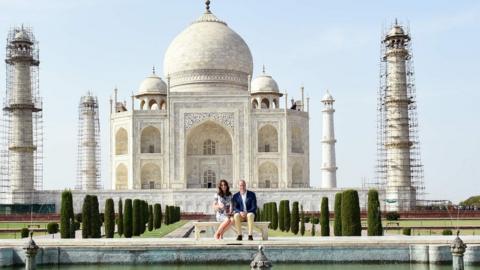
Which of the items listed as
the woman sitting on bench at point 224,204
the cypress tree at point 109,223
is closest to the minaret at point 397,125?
the cypress tree at point 109,223

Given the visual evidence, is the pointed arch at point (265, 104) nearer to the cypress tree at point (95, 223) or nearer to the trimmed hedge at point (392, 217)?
the trimmed hedge at point (392, 217)

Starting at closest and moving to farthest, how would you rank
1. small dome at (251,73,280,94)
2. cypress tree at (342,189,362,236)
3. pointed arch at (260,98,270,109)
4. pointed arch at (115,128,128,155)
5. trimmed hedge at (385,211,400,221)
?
cypress tree at (342,189,362,236) → trimmed hedge at (385,211,400,221) → pointed arch at (115,128,128,155) → small dome at (251,73,280,94) → pointed arch at (260,98,270,109)

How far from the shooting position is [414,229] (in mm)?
15750

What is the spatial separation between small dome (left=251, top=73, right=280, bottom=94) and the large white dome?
19.3 inches

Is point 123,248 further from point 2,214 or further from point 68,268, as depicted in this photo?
point 2,214

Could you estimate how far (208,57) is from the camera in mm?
32844

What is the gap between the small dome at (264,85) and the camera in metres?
32.9

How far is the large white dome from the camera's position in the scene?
3275 cm

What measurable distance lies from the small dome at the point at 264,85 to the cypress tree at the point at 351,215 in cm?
2140

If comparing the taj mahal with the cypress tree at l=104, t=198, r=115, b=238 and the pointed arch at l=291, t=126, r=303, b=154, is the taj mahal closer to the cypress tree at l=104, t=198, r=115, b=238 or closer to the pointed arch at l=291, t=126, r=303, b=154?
the pointed arch at l=291, t=126, r=303, b=154

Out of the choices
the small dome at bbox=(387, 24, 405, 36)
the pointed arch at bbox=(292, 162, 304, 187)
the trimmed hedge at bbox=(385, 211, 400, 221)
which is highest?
the small dome at bbox=(387, 24, 405, 36)

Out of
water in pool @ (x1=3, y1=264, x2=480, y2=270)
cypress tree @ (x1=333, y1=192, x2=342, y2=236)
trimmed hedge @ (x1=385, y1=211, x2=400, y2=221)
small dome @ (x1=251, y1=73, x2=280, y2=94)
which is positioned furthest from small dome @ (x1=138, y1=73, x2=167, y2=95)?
water in pool @ (x1=3, y1=264, x2=480, y2=270)

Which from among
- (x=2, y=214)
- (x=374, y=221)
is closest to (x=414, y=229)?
(x=374, y=221)

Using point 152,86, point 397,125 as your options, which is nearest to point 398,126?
point 397,125
